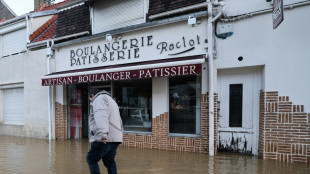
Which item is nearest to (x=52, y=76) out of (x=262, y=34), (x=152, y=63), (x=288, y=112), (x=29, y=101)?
(x=29, y=101)

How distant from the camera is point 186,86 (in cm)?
702

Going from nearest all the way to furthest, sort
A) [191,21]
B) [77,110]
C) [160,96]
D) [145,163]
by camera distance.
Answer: [145,163] → [191,21] → [160,96] → [77,110]

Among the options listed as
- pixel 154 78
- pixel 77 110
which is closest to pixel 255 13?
pixel 154 78

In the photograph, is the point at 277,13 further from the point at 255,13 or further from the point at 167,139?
the point at 167,139

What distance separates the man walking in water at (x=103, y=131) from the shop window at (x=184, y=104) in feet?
11.0

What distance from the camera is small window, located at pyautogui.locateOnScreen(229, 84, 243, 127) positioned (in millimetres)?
6293

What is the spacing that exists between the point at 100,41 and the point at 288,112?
6.06m

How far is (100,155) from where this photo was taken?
3.82m

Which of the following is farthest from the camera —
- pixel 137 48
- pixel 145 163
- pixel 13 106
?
pixel 13 106

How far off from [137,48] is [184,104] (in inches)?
89.3

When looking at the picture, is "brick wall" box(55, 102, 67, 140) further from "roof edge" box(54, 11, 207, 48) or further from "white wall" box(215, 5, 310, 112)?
"white wall" box(215, 5, 310, 112)

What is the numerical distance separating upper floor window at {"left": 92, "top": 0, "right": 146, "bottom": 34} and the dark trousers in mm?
4854

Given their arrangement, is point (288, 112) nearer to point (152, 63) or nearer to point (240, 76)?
point (240, 76)

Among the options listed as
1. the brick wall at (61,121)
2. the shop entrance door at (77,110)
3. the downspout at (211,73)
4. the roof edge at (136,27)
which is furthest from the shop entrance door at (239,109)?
the brick wall at (61,121)
